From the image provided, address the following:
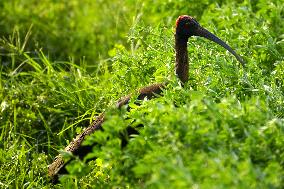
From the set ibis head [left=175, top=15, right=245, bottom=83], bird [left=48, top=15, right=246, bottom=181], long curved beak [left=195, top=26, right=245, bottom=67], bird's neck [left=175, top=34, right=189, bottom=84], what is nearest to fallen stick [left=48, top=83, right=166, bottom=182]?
bird [left=48, top=15, right=246, bottom=181]

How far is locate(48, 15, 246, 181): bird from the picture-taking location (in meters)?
6.26

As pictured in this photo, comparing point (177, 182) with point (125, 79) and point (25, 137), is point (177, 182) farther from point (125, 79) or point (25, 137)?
point (25, 137)

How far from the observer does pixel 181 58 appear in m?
6.77

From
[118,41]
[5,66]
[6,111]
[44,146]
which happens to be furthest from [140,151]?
[118,41]

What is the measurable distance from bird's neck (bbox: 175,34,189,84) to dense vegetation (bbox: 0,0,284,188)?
0.19ft

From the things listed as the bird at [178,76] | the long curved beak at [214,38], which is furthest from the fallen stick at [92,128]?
the long curved beak at [214,38]

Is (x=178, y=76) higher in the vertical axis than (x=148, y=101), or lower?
lower

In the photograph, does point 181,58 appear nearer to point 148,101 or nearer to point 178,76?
point 178,76

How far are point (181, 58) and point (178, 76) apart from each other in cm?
22

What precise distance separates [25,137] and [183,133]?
306cm

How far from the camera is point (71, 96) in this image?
7617 mm

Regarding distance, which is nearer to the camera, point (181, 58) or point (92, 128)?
point (92, 128)

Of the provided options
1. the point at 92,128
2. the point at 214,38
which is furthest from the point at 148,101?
the point at 214,38

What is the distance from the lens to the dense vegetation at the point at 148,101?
466 centimetres
